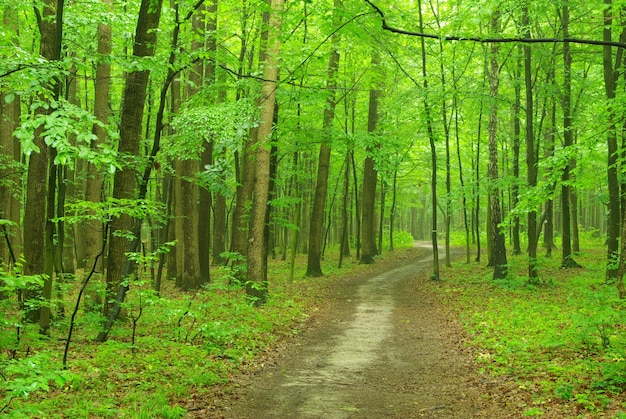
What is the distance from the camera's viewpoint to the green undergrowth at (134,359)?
5.16 meters

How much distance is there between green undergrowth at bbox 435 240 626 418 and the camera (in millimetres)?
6195

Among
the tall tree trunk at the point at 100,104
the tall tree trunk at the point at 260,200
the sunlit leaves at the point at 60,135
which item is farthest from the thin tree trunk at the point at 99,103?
the sunlit leaves at the point at 60,135

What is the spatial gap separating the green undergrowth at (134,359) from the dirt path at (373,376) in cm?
66

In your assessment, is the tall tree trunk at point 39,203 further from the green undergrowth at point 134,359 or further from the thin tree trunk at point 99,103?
the thin tree trunk at point 99,103

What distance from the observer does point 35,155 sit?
29.3 feet

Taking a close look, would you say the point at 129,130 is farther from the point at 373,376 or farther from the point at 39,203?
the point at 373,376

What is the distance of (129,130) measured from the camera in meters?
8.42

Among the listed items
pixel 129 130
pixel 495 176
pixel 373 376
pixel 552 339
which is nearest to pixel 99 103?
pixel 129 130

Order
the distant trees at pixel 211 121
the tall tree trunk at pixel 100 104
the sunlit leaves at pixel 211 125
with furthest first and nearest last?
the sunlit leaves at pixel 211 125, the tall tree trunk at pixel 100 104, the distant trees at pixel 211 121

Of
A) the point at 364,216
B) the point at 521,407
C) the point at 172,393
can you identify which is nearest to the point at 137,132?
the point at 172,393

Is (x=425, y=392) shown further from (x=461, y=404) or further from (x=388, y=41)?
(x=388, y=41)

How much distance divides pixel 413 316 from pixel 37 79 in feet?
35.6

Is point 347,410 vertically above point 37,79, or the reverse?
point 37,79

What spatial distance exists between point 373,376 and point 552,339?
10.4 feet
